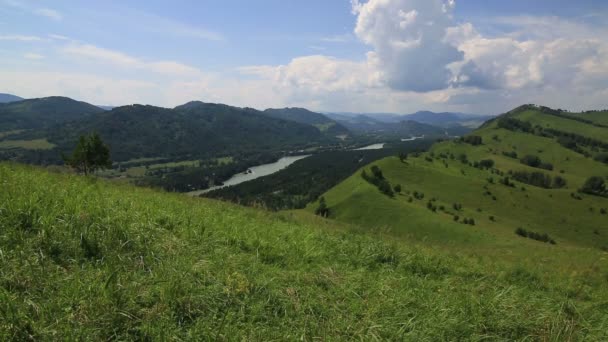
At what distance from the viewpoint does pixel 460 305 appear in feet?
21.7

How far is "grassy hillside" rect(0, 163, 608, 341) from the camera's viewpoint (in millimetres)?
4539

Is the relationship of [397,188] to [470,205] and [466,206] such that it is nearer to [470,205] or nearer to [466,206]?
[466,206]

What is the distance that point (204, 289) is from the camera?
18.3 feet

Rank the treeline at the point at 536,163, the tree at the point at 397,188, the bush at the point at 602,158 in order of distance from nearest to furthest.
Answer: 1. the tree at the point at 397,188
2. the treeline at the point at 536,163
3. the bush at the point at 602,158

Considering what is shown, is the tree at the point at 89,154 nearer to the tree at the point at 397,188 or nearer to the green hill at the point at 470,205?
the green hill at the point at 470,205

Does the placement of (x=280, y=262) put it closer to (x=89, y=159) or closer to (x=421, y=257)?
(x=421, y=257)

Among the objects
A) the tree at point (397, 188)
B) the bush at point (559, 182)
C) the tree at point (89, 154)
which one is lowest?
the bush at point (559, 182)

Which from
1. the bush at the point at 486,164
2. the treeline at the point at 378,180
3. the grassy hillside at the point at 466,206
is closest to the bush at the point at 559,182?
the grassy hillside at the point at 466,206

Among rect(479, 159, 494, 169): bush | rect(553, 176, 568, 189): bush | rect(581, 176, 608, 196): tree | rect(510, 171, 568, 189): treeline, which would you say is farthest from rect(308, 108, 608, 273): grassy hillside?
rect(479, 159, 494, 169): bush

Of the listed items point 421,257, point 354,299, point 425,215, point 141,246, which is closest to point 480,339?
point 354,299

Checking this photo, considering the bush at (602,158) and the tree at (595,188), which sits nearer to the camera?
the tree at (595,188)

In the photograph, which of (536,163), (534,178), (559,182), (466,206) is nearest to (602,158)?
(536,163)

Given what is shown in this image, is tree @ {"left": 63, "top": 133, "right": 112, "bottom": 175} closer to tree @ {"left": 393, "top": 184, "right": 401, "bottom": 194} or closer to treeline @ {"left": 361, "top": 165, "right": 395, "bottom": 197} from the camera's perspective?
treeline @ {"left": 361, "top": 165, "right": 395, "bottom": 197}

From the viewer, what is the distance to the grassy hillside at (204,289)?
454cm
